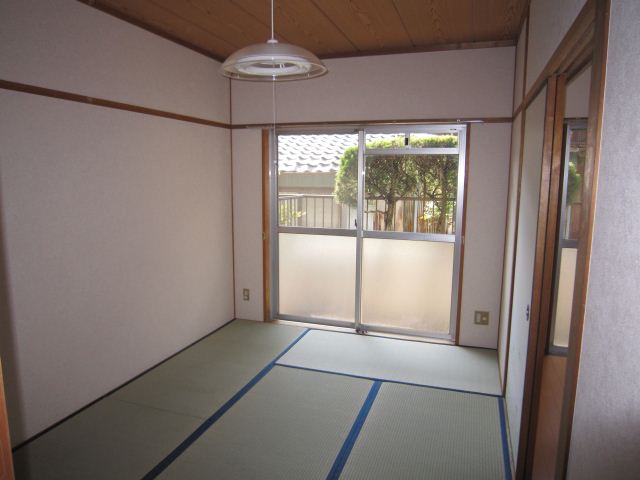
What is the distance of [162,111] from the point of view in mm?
3430

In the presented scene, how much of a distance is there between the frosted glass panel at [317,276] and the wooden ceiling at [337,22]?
5.82ft

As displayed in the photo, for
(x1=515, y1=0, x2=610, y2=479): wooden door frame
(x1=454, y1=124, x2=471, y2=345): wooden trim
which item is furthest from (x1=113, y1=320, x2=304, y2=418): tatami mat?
(x1=515, y1=0, x2=610, y2=479): wooden door frame

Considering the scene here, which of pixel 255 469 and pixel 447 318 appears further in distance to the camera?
pixel 447 318

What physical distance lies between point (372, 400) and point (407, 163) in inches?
81.5

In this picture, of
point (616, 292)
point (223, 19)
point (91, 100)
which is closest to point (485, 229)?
point (223, 19)

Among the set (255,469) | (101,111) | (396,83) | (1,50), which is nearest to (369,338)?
(255,469)

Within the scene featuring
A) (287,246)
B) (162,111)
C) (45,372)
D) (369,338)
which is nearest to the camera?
(45,372)

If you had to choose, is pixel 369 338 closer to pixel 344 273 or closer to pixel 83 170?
pixel 344 273

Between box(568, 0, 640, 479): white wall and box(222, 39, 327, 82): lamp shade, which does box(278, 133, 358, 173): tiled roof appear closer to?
box(222, 39, 327, 82): lamp shade

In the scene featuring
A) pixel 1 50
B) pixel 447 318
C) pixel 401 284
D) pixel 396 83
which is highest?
pixel 396 83

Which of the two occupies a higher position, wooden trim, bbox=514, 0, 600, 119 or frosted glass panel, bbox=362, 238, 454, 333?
wooden trim, bbox=514, 0, 600, 119

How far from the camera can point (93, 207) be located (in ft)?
9.39

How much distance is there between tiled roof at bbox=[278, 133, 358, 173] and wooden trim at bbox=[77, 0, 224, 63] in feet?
3.26

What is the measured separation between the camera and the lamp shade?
1.85 m
